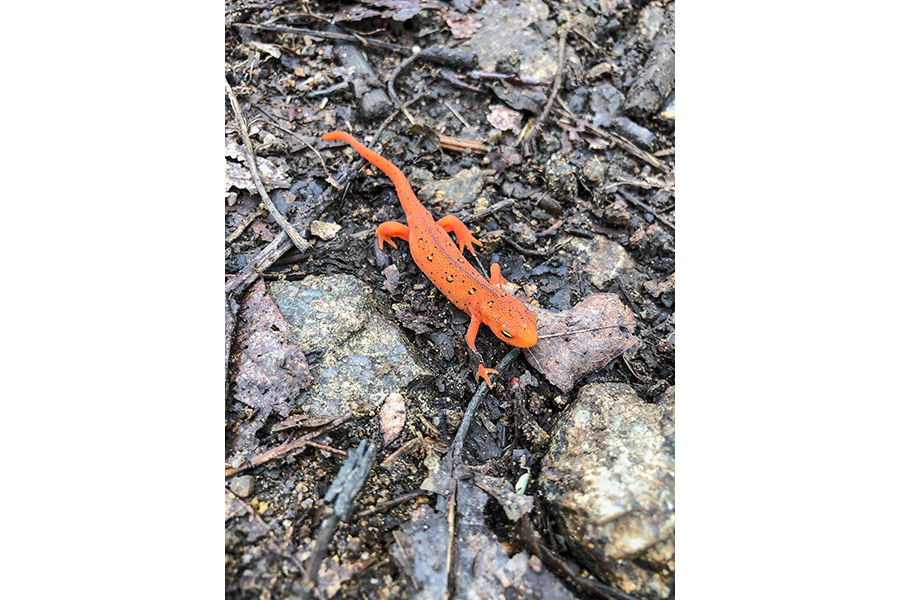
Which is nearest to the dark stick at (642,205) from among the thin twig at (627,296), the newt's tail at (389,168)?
the thin twig at (627,296)

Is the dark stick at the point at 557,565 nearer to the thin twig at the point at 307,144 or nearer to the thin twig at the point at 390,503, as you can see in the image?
the thin twig at the point at 390,503

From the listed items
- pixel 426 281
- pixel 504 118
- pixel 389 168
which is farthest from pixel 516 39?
pixel 426 281

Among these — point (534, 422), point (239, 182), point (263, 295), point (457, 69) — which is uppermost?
point (457, 69)

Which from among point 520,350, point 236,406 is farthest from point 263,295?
point 520,350

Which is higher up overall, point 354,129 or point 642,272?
point 354,129

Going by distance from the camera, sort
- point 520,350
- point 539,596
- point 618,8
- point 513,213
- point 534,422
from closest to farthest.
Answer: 1. point 539,596
2. point 534,422
3. point 520,350
4. point 513,213
5. point 618,8

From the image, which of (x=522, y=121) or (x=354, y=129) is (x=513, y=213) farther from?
(x=354, y=129)
